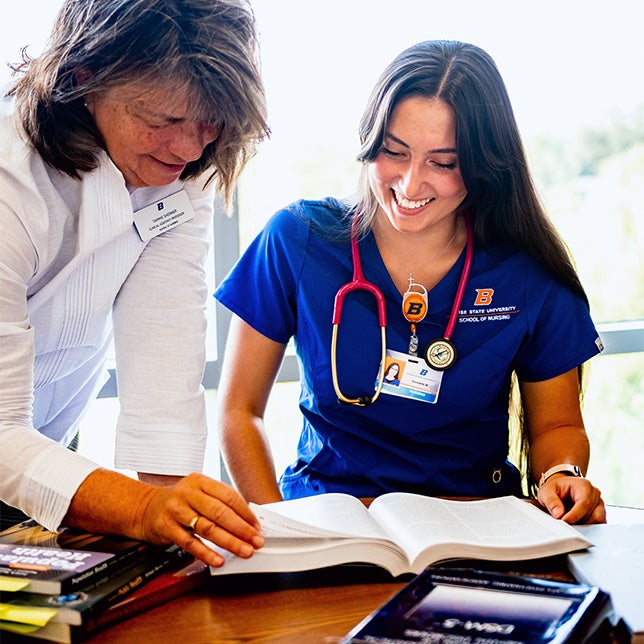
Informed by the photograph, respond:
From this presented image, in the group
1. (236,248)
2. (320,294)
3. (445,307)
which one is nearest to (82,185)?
(320,294)

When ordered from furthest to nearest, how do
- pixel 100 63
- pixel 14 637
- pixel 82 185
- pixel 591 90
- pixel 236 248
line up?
pixel 591 90
pixel 236 248
pixel 82 185
pixel 100 63
pixel 14 637

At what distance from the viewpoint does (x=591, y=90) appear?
10.1 ft

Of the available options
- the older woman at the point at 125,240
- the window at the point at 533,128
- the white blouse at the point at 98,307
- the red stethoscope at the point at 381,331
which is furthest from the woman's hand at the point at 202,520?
the window at the point at 533,128

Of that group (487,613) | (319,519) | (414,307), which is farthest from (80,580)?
(414,307)

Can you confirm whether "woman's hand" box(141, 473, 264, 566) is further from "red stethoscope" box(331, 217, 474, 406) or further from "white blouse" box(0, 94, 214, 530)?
"red stethoscope" box(331, 217, 474, 406)

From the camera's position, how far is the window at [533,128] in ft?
8.73

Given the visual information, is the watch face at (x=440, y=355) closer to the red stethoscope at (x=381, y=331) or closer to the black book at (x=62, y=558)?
the red stethoscope at (x=381, y=331)

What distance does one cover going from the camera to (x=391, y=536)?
1.14m

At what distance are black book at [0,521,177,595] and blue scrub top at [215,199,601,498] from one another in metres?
0.65

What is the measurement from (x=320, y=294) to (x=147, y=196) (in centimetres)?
43

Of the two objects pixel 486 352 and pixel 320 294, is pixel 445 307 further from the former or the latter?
pixel 320 294

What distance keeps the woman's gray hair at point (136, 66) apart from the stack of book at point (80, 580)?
534mm

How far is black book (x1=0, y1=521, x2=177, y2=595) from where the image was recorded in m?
0.93

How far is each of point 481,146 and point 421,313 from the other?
0.33m
